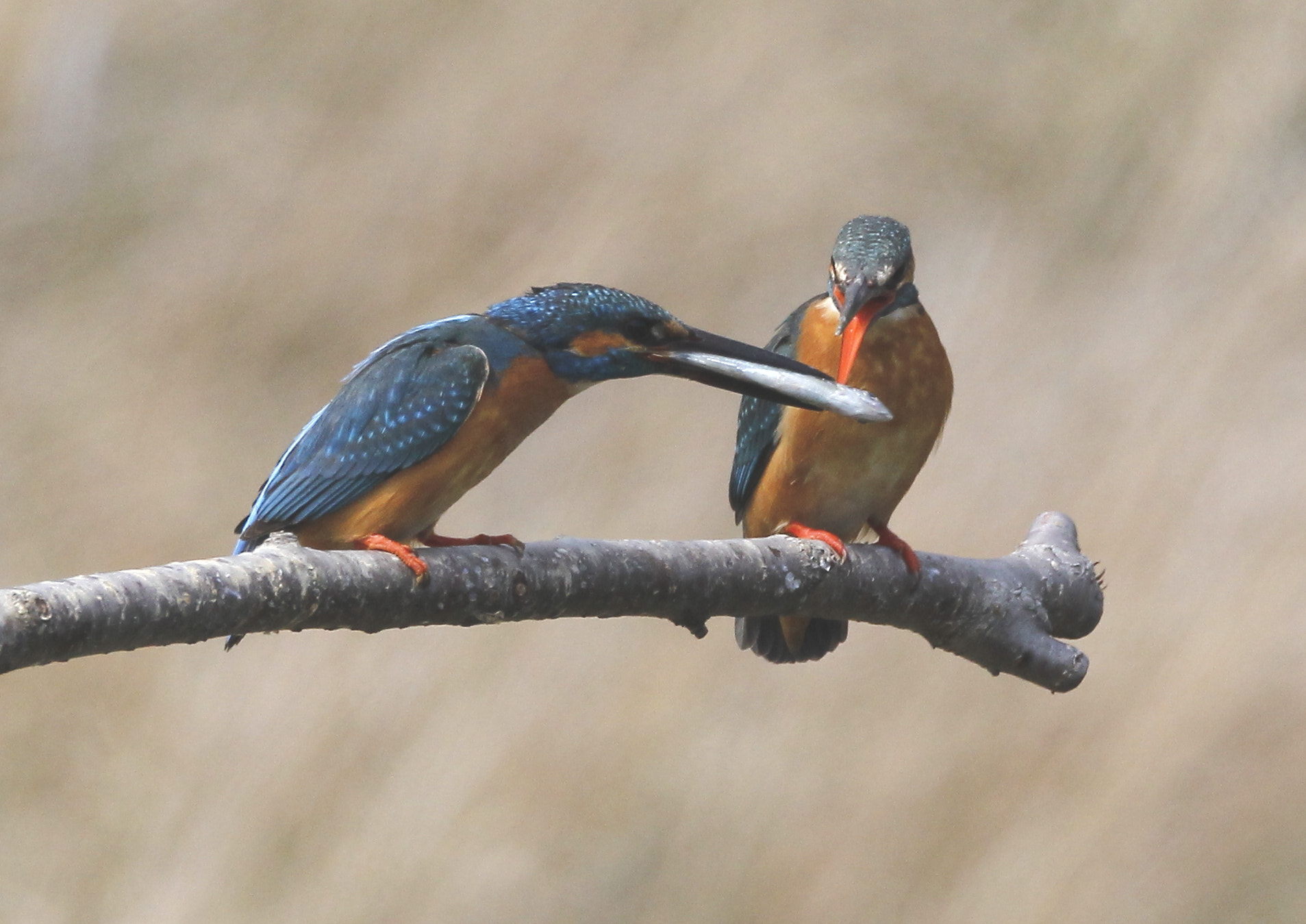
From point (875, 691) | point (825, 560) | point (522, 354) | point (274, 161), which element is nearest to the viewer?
point (522, 354)

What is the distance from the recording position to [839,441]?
2.03 m

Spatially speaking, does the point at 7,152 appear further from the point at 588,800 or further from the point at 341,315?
the point at 588,800

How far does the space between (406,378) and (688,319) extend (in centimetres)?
220

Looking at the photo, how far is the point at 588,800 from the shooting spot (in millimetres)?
3447

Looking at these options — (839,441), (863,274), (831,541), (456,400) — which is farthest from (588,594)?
(839,441)

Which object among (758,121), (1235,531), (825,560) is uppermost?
(758,121)

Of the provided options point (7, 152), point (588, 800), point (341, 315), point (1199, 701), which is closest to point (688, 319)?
point (341, 315)

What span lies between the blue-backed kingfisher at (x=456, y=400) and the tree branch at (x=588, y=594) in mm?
122

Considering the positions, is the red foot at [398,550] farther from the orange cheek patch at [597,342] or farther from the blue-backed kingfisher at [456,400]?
the orange cheek patch at [597,342]

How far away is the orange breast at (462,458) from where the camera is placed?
158 centimetres

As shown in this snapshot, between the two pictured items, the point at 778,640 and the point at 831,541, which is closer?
the point at 831,541

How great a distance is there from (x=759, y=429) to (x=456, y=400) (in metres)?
0.70

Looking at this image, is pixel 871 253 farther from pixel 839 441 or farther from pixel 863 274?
pixel 839 441

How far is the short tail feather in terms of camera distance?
214 cm
